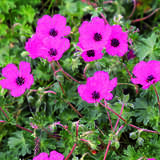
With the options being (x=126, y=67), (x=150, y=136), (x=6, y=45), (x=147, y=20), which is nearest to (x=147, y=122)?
(x=150, y=136)

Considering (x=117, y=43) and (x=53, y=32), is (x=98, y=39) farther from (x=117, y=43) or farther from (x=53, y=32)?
(x=53, y=32)

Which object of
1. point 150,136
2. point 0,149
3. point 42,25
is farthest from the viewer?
point 0,149

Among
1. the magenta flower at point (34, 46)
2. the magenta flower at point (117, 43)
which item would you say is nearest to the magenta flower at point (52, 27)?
the magenta flower at point (34, 46)

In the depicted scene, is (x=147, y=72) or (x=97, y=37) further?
(x=97, y=37)

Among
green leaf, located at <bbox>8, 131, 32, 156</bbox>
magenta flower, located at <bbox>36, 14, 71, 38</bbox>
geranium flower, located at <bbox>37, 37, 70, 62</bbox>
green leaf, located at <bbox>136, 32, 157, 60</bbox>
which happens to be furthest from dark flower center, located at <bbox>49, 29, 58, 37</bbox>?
green leaf, located at <bbox>8, 131, 32, 156</bbox>

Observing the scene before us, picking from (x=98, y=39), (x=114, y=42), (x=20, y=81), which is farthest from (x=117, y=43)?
(x=20, y=81)

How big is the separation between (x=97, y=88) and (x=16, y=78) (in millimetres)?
594

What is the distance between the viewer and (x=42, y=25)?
1879 mm

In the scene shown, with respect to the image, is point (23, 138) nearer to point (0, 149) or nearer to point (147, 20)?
point (0, 149)

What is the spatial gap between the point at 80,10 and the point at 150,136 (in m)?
1.43

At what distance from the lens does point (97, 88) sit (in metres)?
1.62

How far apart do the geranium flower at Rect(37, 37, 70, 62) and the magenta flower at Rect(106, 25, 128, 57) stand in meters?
0.29

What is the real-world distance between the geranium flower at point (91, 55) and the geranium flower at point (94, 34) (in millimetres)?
50

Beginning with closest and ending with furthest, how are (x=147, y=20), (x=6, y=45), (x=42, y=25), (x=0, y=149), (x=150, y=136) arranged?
(x=150, y=136) < (x=42, y=25) < (x=0, y=149) < (x=6, y=45) < (x=147, y=20)
